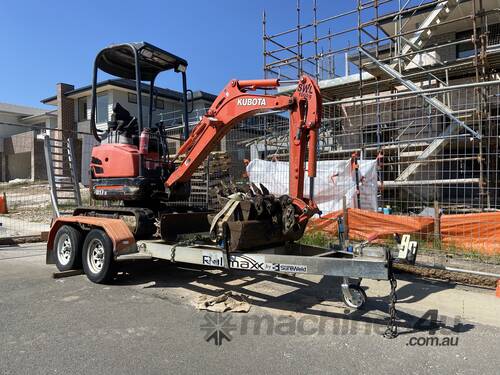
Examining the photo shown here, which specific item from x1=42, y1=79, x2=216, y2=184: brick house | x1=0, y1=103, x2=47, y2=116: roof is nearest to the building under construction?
x1=42, y1=79, x2=216, y2=184: brick house

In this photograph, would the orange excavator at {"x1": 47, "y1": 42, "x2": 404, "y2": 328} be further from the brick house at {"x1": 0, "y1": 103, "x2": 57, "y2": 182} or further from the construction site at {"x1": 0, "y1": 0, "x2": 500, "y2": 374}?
the brick house at {"x1": 0, "y1": 103, "x2": 57, "y2": 182}

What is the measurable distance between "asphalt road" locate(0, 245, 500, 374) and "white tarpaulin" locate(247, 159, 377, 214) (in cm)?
421

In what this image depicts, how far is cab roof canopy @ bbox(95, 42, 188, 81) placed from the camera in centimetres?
719

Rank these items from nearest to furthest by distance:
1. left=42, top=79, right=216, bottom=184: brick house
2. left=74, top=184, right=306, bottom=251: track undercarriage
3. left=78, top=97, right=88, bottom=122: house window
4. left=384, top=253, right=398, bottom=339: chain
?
left=384, top=253, right=398, bottom=339: chain < left=74, top=184, right=306, bottom=251: track undercarriage < left=42, top=79, right=216, bottom=184: brick house < left=78, top=97, right=88, bottom=122: house window

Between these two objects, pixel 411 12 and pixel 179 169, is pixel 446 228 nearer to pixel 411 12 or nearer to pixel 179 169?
pixel 179 169

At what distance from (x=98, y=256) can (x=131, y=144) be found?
1.96 meters

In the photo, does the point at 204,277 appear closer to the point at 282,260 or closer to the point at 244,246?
the point at 244,246

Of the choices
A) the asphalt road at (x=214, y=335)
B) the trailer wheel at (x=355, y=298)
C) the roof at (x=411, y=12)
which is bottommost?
the asphalt road at (x=214, y=335)

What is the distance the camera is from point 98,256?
6867mm

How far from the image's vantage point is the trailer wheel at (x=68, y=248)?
729 cm

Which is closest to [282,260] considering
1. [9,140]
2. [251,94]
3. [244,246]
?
[244,246]

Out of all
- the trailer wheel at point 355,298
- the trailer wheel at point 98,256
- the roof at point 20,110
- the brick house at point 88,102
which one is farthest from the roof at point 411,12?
the roof at point 20,110

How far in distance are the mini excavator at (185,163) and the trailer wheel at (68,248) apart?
470 mm

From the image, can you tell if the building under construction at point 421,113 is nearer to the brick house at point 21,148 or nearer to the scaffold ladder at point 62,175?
the scaffold ladder at point 62,175
